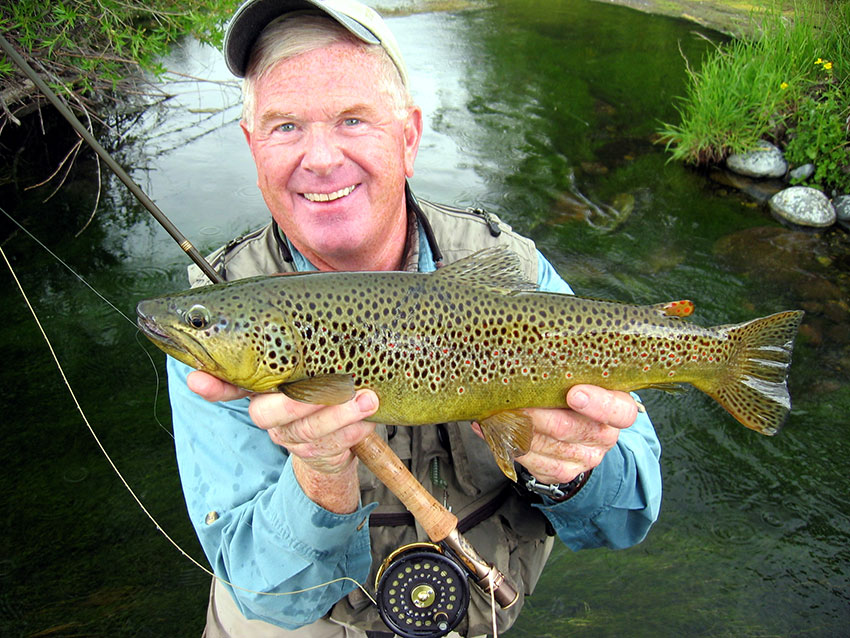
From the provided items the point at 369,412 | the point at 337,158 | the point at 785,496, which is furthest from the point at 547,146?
the point at 369,412

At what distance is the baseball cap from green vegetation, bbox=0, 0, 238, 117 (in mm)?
4085

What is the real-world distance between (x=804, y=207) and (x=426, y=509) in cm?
830

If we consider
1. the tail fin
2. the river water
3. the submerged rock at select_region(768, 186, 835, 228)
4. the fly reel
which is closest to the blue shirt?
the fly reel

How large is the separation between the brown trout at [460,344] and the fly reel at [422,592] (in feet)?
1.99

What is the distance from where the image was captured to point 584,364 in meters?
2.43

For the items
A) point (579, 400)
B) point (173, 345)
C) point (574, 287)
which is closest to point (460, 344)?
point (579, 400)

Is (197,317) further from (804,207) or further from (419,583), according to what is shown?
(804,207)

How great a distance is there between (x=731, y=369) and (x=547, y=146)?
8.88 meters

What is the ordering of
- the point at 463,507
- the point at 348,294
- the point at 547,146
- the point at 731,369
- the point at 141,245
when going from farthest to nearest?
the point at 547,146 → the point at 141,245 → the point at 463,507 → the point at 731,369 → the point at 348,294

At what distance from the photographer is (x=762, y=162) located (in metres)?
9.55

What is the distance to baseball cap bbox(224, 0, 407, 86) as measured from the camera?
8.60 ft

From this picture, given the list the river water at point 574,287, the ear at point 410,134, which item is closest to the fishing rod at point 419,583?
the ear at point 410,134

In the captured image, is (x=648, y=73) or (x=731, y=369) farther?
(x=648, y=73)

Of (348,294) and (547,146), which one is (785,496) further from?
(547,146)
